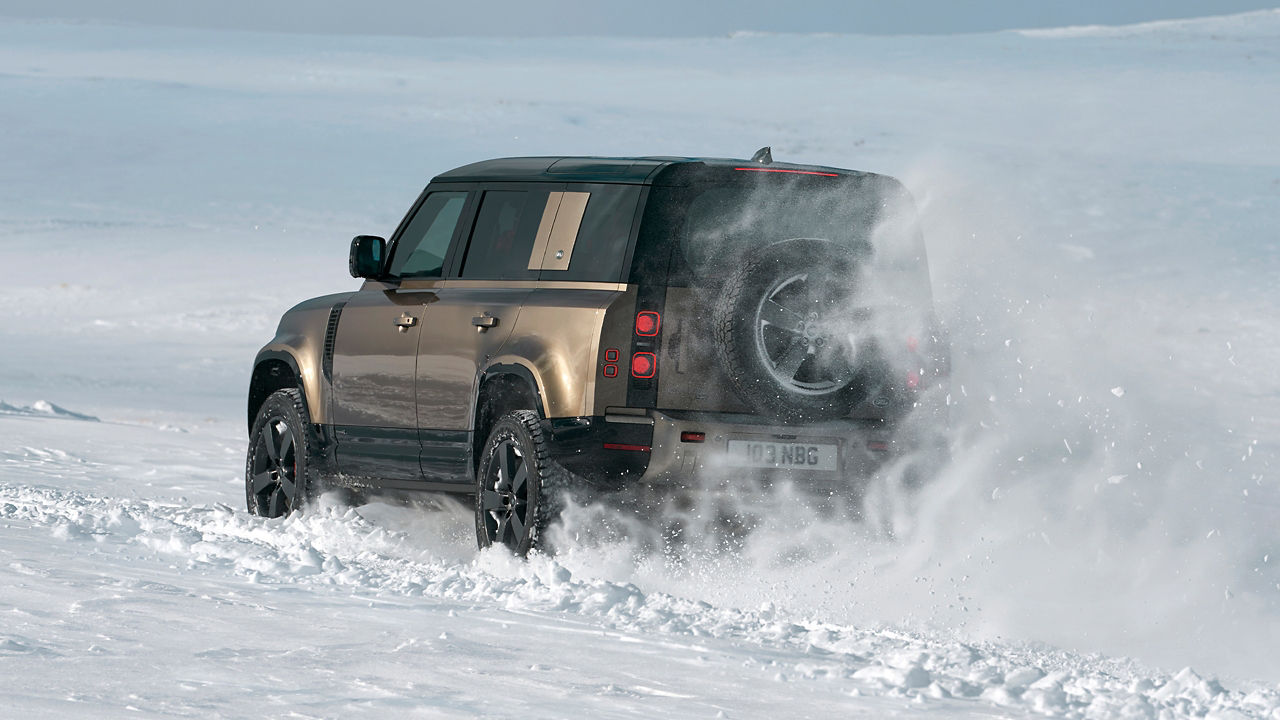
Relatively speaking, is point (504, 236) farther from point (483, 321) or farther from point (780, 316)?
point (780, 316)

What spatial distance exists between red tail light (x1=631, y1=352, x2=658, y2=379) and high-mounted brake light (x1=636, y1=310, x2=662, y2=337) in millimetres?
81

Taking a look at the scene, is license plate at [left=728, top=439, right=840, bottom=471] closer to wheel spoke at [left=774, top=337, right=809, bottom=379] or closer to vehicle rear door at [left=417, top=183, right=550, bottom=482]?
wheel spoke at [left=774, top=337, right=809, bottom=379]

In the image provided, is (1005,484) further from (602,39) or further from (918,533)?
(602,39)

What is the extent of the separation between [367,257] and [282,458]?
121cm

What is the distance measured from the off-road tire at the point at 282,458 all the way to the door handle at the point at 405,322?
0.96 m

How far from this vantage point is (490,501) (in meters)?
7.80

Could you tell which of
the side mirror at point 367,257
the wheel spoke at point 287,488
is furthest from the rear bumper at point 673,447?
the wheel spoke at point 287,488

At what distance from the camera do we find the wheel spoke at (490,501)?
25.4 ft

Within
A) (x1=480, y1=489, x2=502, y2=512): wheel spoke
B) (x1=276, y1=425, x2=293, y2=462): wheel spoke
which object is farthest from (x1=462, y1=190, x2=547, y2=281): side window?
(x1=276, y1=425, x2=293, y2=462): wheel spoke

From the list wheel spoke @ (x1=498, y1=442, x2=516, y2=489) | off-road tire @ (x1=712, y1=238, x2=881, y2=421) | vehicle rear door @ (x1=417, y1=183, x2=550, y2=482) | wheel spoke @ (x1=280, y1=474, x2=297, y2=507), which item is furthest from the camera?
wheel spoke @ (x1=280, y1=474, x2=297, y2=507)

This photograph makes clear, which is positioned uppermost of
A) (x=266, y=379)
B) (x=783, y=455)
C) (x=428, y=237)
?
(x=428, y=237)

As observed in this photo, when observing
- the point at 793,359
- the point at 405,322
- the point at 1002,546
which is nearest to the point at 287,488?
the point at 405,322

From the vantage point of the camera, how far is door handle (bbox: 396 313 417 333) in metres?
8.33

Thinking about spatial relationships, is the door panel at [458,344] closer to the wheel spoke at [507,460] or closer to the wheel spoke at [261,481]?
the wheel spoke at [507,460]
